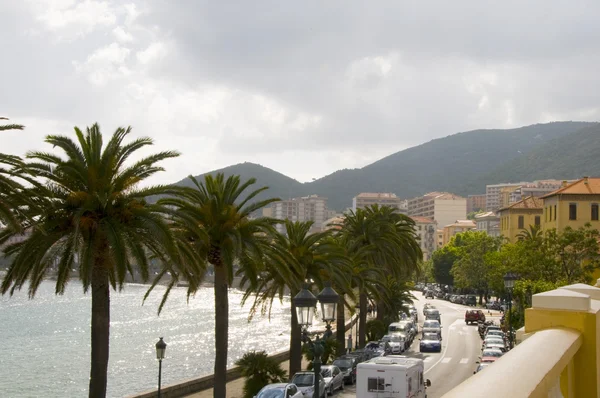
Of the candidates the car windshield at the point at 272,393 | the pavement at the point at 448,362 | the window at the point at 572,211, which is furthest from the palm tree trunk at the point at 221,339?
the window at the point at 572,211

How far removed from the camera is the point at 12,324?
98.9m

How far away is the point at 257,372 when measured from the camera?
30438 millimetres

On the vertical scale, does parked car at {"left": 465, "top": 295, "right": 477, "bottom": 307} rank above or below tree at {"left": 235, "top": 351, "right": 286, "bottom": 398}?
below

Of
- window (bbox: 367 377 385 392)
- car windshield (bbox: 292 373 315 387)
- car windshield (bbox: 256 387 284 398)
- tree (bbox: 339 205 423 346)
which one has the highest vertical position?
tree (bbox: 339 205 423 346)

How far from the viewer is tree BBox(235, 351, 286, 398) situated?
30.1 meters

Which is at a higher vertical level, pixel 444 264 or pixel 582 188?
pixel 582 188

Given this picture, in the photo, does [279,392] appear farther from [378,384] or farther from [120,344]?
[120,344]

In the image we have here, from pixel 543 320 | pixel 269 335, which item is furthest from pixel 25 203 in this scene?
pixel 269 335

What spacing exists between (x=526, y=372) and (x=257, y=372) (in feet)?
92.1

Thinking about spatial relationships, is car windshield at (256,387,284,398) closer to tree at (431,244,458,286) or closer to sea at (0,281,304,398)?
sea at (0,281,304,398)

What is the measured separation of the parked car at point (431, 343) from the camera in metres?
49.9

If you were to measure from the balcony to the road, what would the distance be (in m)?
18.4

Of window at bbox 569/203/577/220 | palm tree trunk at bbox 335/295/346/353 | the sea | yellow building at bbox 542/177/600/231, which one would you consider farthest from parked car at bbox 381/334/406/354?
window at bbox 569/203/577/220

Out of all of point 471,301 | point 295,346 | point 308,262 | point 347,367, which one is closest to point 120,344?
point 347,367
